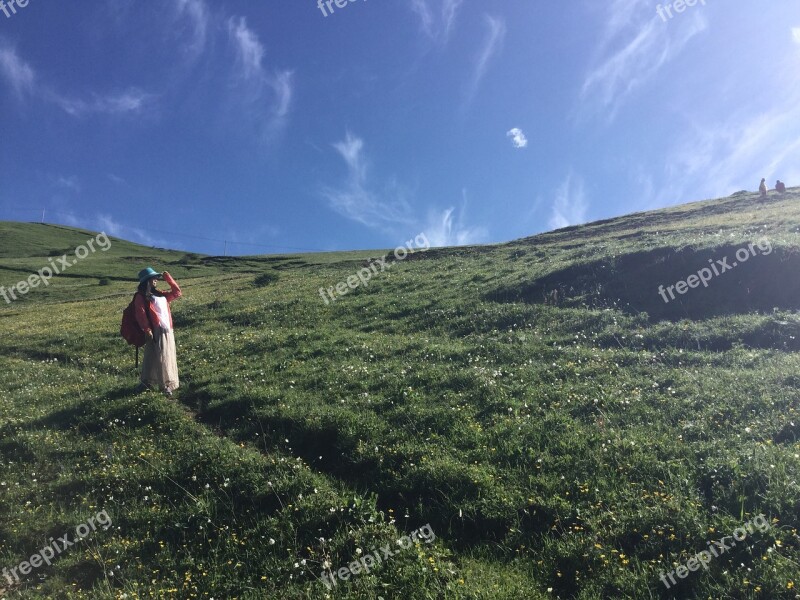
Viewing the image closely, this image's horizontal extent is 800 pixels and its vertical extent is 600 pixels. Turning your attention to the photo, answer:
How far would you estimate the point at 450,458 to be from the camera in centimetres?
863

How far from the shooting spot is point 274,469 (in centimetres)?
878

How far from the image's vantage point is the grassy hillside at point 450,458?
642 cm

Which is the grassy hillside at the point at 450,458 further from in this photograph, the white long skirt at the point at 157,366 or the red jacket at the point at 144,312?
the red jacket at the point at 144,312

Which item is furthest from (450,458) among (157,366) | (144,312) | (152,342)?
(144,312)

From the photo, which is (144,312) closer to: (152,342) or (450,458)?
(152,342)

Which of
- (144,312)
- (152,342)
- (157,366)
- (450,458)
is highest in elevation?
(144,312)

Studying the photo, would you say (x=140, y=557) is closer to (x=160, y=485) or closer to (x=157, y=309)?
(x=160, y=485)

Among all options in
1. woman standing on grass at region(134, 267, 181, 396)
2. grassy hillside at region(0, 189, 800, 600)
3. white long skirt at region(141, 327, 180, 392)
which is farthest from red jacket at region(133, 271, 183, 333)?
grassy hillside at region(0, 189, 800, 600)

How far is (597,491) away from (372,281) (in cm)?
2264

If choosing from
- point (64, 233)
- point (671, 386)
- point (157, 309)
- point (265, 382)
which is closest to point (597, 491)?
point (671, 386)

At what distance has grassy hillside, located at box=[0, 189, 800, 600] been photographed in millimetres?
6418

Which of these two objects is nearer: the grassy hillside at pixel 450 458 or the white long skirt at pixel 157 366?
the grassy hillside at pixel 450 458

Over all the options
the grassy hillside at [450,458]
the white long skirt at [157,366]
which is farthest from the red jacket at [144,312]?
the grassy hillside at [450,458]

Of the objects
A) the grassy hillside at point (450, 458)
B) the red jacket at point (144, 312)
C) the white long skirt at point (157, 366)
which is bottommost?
the grassy hillside at point (450, 458)
